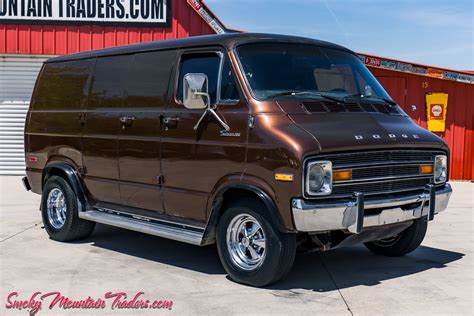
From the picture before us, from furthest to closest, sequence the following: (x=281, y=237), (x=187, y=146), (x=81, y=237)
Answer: (x=81, y=237) → (x=187, y=146) → (x=281, y=237)

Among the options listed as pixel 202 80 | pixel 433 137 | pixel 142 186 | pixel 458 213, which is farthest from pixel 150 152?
pixel 458 213

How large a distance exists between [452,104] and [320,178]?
34.2ft

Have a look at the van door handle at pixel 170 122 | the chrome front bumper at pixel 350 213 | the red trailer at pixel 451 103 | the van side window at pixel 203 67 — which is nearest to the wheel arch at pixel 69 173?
the van door handle at pixel 170 122

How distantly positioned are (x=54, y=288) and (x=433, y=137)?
3.90 m

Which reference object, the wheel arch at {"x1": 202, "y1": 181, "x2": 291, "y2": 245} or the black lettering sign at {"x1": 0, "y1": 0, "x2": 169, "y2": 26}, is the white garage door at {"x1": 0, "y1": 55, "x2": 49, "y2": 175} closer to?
the black lettering sign at {"x1": 0, "y1": 0, "x2": 169, "y2": 26}

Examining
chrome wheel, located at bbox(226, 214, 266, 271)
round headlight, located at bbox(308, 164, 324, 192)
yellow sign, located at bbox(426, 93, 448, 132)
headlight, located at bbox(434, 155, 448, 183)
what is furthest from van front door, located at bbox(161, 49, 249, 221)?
yellow sign, located at bbox(426, 93, 448, 132)

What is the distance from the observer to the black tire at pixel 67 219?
285 inches

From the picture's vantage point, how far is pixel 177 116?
5.92 metres

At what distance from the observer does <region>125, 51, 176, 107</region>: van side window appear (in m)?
6.21

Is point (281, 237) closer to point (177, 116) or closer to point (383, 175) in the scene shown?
point (383, 175)

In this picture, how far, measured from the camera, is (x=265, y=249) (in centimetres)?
516

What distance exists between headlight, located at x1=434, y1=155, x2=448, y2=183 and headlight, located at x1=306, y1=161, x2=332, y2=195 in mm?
1530

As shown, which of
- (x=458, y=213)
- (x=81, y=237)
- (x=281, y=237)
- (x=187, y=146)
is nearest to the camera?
(x=281, y=237)

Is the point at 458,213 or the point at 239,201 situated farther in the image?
the point at 458,213
